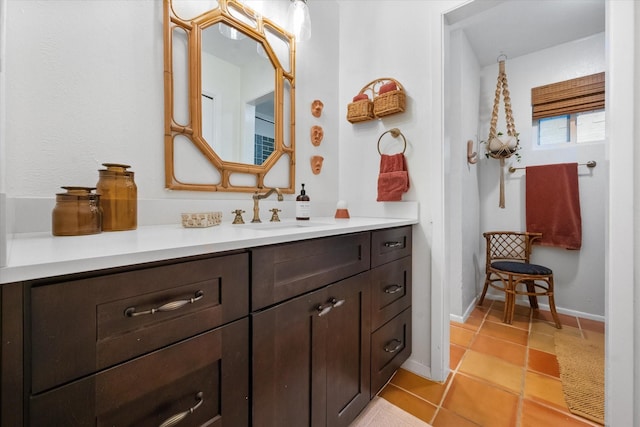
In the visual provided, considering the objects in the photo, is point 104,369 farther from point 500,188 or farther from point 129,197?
point 500,188

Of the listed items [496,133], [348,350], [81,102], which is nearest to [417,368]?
[348,350]

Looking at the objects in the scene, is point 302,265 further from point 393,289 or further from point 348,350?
point 393,289

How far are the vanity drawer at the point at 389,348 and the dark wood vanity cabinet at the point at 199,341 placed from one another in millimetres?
81

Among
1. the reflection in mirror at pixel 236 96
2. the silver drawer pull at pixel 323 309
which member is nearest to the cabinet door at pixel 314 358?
the silver drawer pull at pixel 323 309

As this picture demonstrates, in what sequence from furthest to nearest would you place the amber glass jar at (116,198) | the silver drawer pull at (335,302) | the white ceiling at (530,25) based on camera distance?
the white ceiling at (530,25), the silver drawer pull at (335,302), the amber glass jar at (116,198)

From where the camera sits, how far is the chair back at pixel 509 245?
2570mm

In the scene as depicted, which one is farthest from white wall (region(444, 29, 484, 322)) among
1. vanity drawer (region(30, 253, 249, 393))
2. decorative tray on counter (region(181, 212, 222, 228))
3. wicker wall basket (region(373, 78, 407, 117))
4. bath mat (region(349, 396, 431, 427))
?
vanity drawer (region(30, 253, 249, 393))

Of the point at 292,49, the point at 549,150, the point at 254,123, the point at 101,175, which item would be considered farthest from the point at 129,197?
the point at 549,150

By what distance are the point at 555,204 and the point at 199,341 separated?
3160mm

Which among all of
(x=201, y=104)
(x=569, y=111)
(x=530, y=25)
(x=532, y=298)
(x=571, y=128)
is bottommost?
(x=532, y=298)

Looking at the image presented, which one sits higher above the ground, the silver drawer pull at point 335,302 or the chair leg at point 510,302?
the silver drawer pull at point 335,302

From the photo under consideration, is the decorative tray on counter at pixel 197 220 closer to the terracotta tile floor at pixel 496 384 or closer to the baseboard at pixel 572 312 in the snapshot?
the terracotta tile floor at pixel 496 384

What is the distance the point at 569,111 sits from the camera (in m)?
2.46

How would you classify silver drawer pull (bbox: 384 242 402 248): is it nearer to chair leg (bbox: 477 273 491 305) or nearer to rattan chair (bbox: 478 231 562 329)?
rattan chair (bbox: 478 231 562 329)
